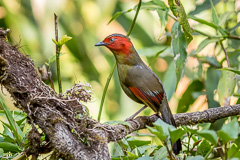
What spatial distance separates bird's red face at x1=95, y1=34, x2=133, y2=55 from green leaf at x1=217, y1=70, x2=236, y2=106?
88 centimetres

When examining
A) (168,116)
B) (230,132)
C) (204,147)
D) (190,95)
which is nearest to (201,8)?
(190,95)

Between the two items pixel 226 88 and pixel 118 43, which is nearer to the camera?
pixel 226 88

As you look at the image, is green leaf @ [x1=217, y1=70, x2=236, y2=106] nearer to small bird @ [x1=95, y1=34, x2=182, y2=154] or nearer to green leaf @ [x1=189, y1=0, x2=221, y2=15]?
small bird @ [x1=95, y1=34, x2=182, y2=154]

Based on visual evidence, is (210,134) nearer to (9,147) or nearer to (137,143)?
(137,143)

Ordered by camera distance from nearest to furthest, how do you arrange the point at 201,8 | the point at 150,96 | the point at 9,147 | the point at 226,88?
the point at 9,147 < the point at 226,88 < the point at 150,96 < the point at 201,8

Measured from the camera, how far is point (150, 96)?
316 cm

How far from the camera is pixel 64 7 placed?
17.4ft

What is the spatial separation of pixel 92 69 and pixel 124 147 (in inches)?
142

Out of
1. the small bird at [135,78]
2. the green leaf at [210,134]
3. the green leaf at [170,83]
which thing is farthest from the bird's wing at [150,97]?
the green leaf at [210,134]

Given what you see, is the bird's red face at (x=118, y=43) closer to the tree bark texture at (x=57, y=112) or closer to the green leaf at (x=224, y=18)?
the green leaf at (x=224, y=18)

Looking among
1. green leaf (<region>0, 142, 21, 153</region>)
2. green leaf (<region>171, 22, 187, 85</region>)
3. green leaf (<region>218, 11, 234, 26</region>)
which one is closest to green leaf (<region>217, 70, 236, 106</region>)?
green leaf (<region>171, 22, 187, 85</region>)

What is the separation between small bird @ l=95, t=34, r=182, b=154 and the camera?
3.15 metres

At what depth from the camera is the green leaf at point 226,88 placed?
2.87m

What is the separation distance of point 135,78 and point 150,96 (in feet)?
0.76
